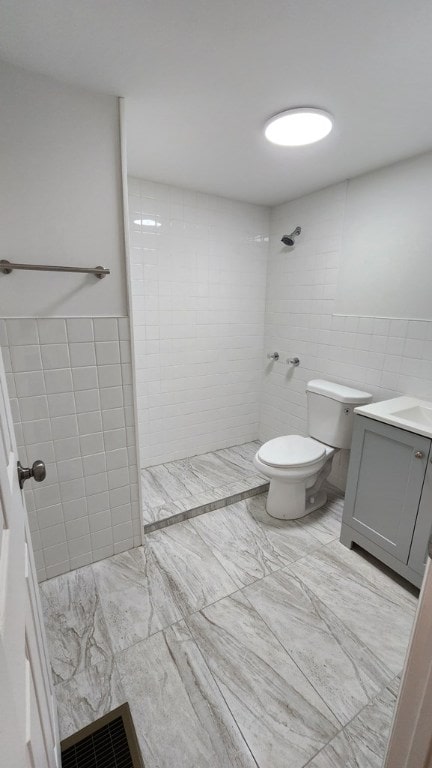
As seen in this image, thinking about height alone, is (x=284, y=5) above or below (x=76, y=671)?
above

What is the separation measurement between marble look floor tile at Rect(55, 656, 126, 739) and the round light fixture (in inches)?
92.4

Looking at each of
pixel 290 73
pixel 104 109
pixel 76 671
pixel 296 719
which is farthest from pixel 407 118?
pixel 76 671

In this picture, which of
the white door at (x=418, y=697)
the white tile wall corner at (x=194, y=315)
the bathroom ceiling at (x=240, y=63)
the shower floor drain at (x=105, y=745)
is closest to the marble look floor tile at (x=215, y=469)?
the white tile wall corner at (x=194, y=315)

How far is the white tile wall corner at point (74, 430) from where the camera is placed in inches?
53.7

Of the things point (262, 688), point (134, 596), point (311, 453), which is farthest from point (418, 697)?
point (311, 453)

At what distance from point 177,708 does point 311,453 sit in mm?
1326

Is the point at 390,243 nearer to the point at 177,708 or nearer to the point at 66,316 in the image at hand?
the point at 66,316

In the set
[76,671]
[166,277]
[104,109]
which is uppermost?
[104,109]

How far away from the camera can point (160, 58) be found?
1.10 meters

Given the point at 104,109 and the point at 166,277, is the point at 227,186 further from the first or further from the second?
the point at 104,109

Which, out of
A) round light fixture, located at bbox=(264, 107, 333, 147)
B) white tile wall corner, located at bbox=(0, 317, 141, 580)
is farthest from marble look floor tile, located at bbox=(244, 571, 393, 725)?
round light fixture, located at bbox=(264, 107, 333, 147)

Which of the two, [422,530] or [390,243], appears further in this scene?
[390,243]

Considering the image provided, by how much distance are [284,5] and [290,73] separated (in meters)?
0.28

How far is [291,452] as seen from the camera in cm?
199
